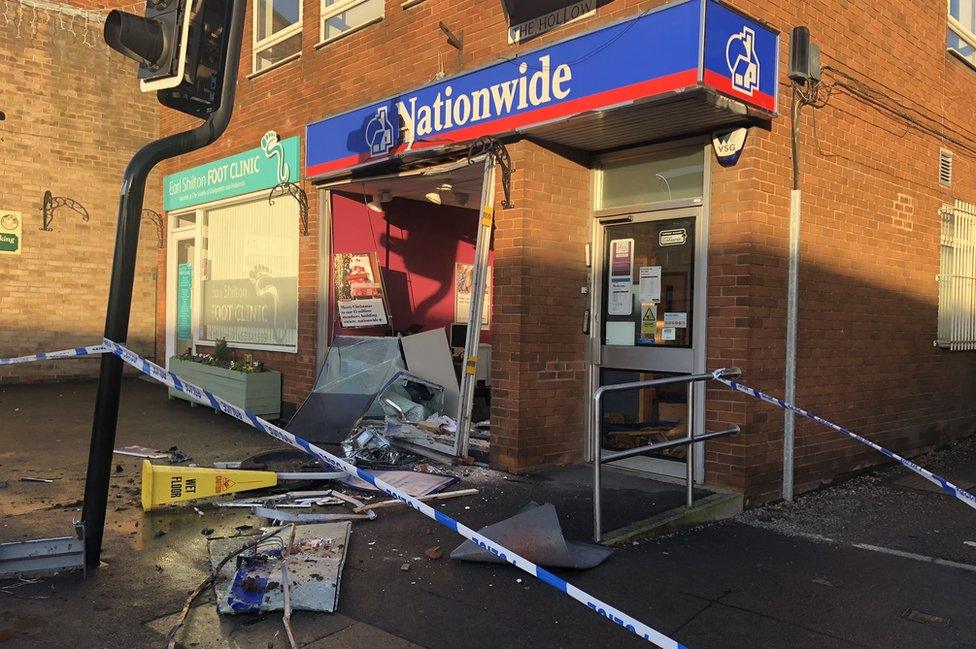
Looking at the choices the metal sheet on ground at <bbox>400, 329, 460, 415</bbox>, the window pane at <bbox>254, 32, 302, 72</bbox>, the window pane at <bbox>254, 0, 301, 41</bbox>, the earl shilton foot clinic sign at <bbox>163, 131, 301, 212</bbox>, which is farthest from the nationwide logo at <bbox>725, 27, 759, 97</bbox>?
the window pane at <bbox>254, 0, 301, 41</bbox>

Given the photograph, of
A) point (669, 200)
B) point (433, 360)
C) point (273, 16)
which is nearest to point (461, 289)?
point (433, 360)

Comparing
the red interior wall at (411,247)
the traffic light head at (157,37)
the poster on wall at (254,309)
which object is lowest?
the poster on wall at (254,309)

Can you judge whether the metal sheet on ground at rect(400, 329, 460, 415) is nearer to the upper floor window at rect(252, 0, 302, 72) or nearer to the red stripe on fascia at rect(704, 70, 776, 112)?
the upper floor window at rect(252, 0, 302, 72)

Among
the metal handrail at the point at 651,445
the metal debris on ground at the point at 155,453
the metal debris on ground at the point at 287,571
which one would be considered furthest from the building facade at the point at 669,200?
the metal debris on ground at the point at 287,571

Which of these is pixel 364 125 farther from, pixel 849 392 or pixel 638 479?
pixel 849 392

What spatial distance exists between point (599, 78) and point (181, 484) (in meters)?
4.16

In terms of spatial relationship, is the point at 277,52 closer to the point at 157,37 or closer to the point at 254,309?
the point at 254,309

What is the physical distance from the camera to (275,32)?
10008 mm

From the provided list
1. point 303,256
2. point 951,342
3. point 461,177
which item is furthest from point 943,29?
point 303,256

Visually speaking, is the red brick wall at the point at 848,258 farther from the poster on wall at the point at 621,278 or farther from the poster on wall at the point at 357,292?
the poster on wall at the point at 357,292

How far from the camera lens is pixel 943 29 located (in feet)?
25.7

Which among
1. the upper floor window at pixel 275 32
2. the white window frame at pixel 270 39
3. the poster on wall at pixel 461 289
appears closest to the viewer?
the white window frame at pixel 270 39

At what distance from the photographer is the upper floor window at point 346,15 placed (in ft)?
27.3

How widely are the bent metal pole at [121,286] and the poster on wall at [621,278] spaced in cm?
356
